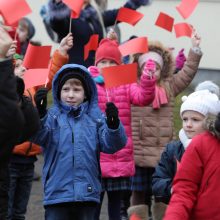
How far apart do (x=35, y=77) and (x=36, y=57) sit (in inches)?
14.6

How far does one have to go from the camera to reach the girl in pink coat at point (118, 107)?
506 cm

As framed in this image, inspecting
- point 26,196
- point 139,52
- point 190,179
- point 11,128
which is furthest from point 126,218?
point 11,128

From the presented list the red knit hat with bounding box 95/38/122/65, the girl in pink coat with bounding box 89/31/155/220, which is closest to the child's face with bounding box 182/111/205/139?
the girl in pink coat with bounding box 89/31/155/220

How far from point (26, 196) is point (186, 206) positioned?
2.50 metres

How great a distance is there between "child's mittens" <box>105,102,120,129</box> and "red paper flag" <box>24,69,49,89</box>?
853 mm

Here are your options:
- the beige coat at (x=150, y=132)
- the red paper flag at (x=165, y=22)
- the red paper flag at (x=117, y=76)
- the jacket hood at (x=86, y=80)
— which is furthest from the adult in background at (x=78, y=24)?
the jacket hood at (x=86, y=80)

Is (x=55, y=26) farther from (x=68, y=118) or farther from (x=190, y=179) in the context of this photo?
(x=190, y=179)

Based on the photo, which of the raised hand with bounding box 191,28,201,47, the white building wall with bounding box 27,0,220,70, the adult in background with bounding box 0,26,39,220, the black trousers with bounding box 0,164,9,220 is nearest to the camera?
the adult in background with bounding box 0,26,39,220

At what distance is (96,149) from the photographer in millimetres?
4254

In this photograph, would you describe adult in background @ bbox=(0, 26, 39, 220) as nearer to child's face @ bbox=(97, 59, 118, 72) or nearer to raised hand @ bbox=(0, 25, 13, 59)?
raised hand @ bbox=(0, 25, 13, 59)

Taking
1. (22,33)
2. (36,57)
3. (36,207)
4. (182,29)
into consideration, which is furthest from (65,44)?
(22,33)

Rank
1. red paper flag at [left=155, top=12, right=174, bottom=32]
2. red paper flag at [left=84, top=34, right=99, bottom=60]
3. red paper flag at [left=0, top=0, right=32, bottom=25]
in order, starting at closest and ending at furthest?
red paper flag at [left=0, top=0, right=32, bottom=25] < red paper flag at [left=84, top=34, right=99, bottom=60] < red paper flag at [left=155, top=12, right=174, bottom=32]

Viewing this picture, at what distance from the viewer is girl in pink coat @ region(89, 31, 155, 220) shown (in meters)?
5.06

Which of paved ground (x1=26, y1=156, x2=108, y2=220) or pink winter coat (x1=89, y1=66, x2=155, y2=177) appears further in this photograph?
paved ground (x1=26, y1=156, x2=108, y2=220)
